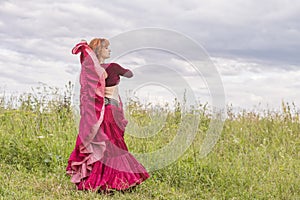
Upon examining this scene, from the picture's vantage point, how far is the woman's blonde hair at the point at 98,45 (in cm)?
598

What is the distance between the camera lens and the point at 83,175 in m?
5.99

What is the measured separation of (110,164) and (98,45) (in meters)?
1.45

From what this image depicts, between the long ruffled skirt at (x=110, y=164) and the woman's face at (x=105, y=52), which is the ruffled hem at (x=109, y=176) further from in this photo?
the woman's face at (x=105, y=52)

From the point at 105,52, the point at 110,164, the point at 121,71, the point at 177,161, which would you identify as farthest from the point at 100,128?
the point at 177,161

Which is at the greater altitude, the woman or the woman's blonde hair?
the woman's blonde hair

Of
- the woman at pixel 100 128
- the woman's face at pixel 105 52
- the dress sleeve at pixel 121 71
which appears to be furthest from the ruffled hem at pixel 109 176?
the woman's face at pixel 105 52

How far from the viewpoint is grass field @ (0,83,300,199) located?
623cm

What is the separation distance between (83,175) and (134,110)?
3.48 metres

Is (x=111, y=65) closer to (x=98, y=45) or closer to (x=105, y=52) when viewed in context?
(x=105, y=52)

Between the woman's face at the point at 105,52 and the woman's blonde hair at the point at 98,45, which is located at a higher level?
the woman's blonde hair at the point at 98,45

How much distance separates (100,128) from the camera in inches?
231

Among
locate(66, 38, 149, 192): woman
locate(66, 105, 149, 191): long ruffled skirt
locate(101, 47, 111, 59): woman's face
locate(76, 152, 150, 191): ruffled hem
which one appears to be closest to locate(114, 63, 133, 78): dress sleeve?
locate(66, 38, 149, 192): woman

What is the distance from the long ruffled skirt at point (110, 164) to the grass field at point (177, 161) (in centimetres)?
15

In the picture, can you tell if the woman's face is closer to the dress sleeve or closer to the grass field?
the dress sleeve
